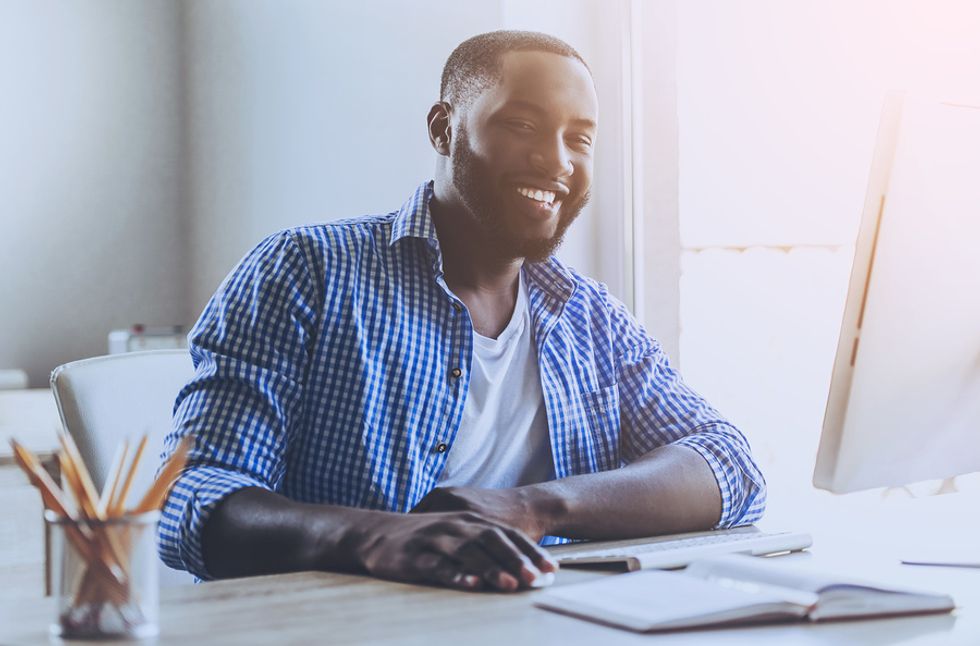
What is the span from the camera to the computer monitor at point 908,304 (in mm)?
903

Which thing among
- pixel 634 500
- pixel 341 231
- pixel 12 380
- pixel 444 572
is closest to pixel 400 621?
pixel 444 572

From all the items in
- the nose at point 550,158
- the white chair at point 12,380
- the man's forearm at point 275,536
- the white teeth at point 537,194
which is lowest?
the white chair at point 12,380

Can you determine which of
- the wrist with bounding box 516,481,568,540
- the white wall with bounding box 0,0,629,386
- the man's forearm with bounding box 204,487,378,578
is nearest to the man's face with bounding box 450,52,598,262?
the wrist with bounding box 516,481,568,540

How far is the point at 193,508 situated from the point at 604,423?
648mm

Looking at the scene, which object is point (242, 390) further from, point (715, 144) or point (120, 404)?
point (715, 144)

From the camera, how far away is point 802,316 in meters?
2.47

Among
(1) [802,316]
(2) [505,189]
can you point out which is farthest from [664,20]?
(2) [505,189]

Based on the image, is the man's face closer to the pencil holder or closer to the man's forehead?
the man's forehead

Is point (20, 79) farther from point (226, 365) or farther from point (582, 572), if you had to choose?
point (582, 572)

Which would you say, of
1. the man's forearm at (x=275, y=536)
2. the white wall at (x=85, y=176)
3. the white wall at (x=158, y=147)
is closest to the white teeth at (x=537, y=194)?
the man's forearm at (x=275, y=536)

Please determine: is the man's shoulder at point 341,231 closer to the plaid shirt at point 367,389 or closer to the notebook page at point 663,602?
the plaid shirt at point 367,389

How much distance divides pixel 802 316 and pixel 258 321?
1433mm

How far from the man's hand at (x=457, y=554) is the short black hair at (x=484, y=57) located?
846 millimetres

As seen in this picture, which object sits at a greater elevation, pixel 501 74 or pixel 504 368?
pixel 501 74
